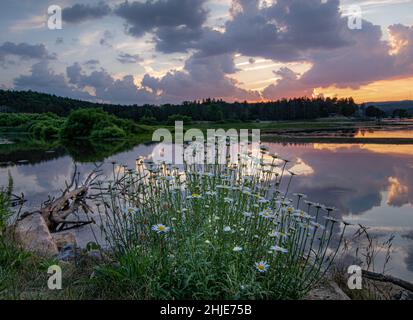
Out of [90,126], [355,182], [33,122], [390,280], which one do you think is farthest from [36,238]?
[33,122]

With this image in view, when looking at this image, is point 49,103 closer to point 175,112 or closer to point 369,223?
point 175,112

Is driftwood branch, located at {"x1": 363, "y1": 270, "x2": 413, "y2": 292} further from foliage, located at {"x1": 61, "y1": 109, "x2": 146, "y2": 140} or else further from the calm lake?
foliage, located at {"x1": 61, "y1": 109, "x2": 146, "y2": 140}

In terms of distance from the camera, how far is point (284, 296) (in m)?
3.86

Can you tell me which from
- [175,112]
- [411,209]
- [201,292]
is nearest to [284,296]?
[201,292]

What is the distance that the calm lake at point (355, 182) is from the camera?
26.3 ft

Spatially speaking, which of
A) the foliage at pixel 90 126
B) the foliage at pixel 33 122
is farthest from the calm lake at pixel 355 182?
the foliage at pixel 33 122

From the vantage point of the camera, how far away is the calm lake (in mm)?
8030

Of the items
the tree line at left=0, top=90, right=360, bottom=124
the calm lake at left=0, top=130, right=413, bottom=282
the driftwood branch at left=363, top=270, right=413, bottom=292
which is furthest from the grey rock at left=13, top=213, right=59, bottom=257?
the tree line at left=0, top=90, right=360, bottom=124

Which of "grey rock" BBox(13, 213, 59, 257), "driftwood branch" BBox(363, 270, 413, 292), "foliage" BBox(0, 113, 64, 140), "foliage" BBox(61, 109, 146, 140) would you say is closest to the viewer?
"driftwood branch" BBox(363, 270, 413, 292)

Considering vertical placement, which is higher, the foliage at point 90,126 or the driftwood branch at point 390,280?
the foliage at point 90,126

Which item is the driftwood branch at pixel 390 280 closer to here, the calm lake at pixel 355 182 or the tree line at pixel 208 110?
the calm lake at pixel 355 182

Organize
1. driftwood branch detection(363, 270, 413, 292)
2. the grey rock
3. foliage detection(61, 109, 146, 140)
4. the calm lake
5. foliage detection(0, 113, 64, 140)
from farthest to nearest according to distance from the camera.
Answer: foliage detection(0, 113, 64, 140) < foliage detection(61, 109, 146, 140) < the calm lake < the grey rock < driftwood branch detection(363, 270, 413, 292)
